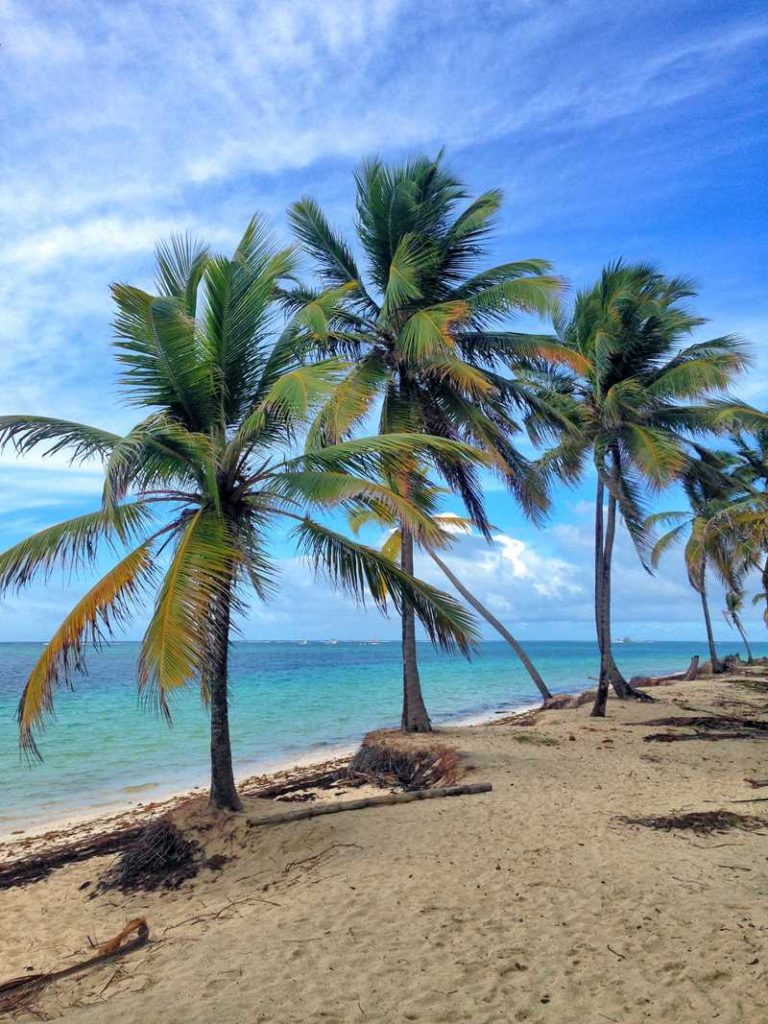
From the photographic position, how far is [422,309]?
1177 cm

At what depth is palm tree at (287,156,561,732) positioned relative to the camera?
39.7 ft

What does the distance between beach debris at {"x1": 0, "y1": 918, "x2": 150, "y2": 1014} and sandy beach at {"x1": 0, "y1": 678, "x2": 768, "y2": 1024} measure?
9 cm

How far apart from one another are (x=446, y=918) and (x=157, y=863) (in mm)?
3491

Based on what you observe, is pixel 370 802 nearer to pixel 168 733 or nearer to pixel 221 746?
pixel 221 746

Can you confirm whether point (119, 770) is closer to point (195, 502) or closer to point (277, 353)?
point (195, 502)

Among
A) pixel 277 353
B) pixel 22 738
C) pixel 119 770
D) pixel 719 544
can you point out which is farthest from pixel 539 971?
pixel 719 544

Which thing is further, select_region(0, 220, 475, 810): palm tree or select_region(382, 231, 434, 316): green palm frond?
select_region(382, 231, 434, 316): green palm frond

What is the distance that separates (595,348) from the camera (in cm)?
1509

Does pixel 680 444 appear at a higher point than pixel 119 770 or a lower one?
higher

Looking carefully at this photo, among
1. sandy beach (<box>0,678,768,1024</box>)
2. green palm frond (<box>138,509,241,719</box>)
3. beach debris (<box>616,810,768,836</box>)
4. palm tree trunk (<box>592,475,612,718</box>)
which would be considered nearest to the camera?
sandy beach (<box>0,678,768,1024</box>)

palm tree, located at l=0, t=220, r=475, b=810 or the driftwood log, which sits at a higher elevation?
palm tree, located at l=0, t=220, r=475, b=810

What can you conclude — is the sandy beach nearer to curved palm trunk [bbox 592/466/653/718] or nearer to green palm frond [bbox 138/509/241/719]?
green palm frond [bbox 138/509/241/719]

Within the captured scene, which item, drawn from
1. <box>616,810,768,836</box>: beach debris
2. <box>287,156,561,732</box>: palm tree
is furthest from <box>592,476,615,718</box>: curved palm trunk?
<box>616,810,768,836</box>: beach debris

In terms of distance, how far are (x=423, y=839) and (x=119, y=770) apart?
398 inches
